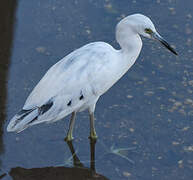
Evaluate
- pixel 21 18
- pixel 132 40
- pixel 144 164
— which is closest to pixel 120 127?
pixel 144 164

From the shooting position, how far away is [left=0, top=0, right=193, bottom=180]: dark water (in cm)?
471

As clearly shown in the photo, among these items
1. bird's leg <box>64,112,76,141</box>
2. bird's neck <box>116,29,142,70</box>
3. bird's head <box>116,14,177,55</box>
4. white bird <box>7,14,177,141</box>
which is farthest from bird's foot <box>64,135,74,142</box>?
bird's head <box>116,14,177,55</box>

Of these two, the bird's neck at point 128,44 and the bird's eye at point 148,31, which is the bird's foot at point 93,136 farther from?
the bird's eye at point 148,31

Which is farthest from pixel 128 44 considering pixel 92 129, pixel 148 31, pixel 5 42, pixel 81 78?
pixel 5 42

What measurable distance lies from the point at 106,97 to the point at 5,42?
1215 mm

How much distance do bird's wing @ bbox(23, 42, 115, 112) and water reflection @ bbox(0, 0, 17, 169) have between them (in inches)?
24.3

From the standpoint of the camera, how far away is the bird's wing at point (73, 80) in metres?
4.50

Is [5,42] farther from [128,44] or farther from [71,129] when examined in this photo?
[128,44]

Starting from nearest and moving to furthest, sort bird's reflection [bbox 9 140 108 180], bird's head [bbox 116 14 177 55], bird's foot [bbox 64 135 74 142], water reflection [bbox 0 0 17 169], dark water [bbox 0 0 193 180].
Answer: bird's head [bbox 116 14 177 55], bird's reflection [bbox 9 140 108 180], dark water [bbox 0 0 193 180], bird's foot [bbox 64 135 74 142], water reflection [bbox 0 0 17 169]

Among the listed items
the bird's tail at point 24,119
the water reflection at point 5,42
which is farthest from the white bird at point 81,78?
the water reflection at point 5,42

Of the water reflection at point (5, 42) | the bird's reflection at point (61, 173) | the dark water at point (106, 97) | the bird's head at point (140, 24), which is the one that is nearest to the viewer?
the bird's head at point (140, 24)

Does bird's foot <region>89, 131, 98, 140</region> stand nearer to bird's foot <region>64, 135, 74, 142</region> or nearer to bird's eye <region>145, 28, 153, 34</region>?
bird's foot <region>64, 135, 74, 142</region>

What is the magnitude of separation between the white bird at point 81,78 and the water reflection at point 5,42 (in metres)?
0.51

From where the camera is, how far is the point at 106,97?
5293 millimetres
